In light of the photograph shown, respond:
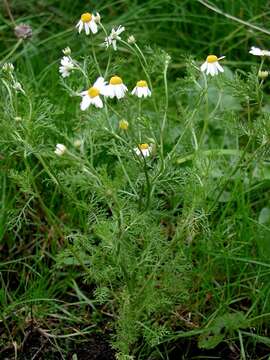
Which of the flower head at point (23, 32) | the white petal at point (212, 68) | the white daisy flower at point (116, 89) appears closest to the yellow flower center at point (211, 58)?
the white petal at point (212, 68)

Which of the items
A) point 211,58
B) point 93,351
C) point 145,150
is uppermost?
point 211,58

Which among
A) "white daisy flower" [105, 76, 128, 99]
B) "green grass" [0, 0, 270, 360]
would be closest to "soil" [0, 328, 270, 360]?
"green grass" [0, 0, 270, 360]

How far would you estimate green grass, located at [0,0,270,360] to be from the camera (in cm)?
154

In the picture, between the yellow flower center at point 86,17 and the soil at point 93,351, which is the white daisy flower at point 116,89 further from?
the soil at point 93,351

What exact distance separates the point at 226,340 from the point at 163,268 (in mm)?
252

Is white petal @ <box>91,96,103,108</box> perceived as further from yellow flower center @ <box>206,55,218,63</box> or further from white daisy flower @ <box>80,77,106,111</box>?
yellow flower center @ <box>206,55,218,63</box>

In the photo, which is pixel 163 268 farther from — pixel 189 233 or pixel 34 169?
pixel 34 169

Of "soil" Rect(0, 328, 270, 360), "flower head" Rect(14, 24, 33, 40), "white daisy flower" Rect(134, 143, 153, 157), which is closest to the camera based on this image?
"white daisy flower" Rect(134, 143, 153, 157)

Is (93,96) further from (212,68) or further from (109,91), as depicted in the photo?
(212,68)

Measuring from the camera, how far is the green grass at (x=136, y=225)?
154 cm

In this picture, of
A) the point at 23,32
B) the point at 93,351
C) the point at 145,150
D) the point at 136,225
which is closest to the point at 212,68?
the point at 145,150

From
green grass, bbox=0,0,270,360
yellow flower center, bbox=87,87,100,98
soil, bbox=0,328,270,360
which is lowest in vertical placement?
soil, bbox=0,328,270,360

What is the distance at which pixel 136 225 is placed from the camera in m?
1.53

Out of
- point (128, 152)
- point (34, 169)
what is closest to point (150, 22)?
point (34, 169)
